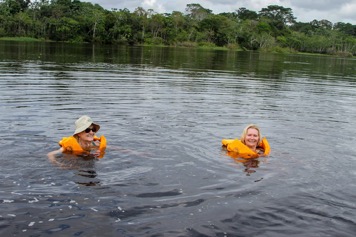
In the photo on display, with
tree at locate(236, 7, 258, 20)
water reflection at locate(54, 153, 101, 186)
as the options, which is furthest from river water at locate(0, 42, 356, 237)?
tree at locate(236, 7, 258, 20)

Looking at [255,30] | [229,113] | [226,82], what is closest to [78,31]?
[255,30]

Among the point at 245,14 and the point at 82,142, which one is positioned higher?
the point at 245,14

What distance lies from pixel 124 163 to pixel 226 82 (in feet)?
60.9

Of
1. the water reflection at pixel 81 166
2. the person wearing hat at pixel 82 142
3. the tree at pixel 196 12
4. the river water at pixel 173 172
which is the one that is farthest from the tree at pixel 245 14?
the water reflection at pixel 81 166

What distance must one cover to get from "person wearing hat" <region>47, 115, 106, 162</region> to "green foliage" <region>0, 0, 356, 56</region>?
315 feet

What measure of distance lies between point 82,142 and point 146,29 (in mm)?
112736

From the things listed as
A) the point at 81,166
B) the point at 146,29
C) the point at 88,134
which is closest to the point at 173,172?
the point at 81,166

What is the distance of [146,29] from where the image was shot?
392 ft

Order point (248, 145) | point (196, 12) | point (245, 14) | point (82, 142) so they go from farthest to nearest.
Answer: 1. point (245, 14)
2. point (196, 12)
3. point (248, 145)
4. point (82, 142)

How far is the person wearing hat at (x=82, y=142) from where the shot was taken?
9.59 m

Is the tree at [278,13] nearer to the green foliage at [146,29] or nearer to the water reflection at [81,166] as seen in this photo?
the green foliage at [146,29]

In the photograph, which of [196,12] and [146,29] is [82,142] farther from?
[196,12]

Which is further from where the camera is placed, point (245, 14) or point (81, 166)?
point (245, 14)

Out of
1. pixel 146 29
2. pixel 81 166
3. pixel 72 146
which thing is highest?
pixel 146 29
